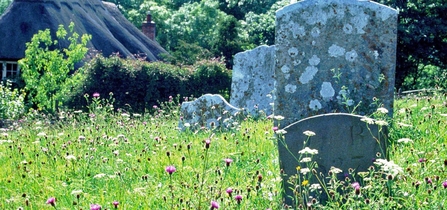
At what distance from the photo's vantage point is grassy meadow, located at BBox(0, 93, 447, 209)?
4.02m

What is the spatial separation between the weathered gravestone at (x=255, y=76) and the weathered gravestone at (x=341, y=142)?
621cm

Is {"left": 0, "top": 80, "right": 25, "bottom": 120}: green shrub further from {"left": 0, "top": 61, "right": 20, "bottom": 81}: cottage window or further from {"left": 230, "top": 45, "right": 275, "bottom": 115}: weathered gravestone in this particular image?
{"left": 0, "top": 61, "right": 20, "bottom": 81}: cottage window

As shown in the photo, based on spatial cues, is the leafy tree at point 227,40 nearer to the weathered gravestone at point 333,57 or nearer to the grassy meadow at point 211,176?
the grassy meadow at point 211,176

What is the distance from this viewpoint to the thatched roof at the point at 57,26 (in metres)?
26.5

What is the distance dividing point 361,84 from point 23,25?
73.6 feet

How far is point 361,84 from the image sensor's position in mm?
7055

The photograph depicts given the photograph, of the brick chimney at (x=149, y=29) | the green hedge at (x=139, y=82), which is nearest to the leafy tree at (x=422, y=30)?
the green hedge at (x=139, y=82)

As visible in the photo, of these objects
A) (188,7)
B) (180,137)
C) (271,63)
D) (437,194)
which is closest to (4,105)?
(271,63)

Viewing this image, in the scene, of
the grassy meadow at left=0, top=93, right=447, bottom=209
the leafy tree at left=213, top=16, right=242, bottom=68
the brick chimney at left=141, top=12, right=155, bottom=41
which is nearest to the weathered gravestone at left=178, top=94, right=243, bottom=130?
the grassy meadow at left=0, top=93, right=447, bottom=209

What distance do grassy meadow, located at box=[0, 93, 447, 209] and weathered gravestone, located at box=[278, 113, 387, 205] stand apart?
8 cm

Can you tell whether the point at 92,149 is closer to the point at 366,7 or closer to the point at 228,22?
the point at 366,7

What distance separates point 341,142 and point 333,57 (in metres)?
2.74

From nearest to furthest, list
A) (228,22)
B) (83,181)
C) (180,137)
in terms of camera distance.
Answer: (83,181)
(180,137)
(228,22)

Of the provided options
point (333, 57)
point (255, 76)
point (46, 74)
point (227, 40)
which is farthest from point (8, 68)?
point (333, 57)
